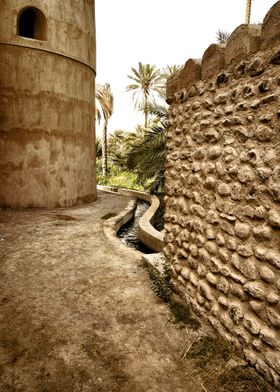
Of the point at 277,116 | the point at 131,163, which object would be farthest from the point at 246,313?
the point at 131,163

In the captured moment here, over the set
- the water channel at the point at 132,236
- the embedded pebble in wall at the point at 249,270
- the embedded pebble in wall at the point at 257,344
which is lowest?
the water channel at the point at 132,236

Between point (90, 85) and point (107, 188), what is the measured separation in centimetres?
539

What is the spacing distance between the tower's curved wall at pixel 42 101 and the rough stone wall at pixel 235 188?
532cm

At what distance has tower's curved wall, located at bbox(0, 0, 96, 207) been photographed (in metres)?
7.04

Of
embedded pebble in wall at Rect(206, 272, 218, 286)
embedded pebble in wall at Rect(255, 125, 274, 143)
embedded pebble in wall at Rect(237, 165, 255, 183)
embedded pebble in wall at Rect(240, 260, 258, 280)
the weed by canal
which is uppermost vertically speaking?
embedded pebble in wall at Rect(255, 125, 274, 143)

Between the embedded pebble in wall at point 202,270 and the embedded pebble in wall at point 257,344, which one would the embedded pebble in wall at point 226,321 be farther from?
the embedded pebble in wall at point 202,270

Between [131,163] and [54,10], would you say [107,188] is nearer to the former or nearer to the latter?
[131,163]

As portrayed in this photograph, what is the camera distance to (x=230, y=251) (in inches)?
92.7

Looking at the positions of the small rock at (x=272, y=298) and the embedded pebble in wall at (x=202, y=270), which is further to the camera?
the embedded pebble in wall at (x=202, y=270)

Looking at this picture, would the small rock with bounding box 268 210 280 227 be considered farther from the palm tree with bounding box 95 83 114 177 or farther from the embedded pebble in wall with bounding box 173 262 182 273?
the palm tree with bounding box 95 83 114 177

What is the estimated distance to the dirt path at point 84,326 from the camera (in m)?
2.08

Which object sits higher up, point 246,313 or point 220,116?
point 220,116

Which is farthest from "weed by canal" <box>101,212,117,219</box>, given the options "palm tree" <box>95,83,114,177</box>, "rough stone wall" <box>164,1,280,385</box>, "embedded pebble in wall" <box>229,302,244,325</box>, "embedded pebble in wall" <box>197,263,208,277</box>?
"palm tree" <box>95,83,114,177</box>

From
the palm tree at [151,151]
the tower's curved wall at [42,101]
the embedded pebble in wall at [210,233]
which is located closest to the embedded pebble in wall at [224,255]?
the embedded pebble in wall at [210,233]
